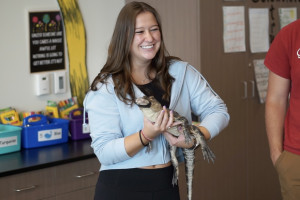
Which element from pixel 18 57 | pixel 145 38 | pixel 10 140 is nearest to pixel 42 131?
pixel 10 140

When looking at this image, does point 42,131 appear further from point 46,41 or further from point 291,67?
point 291,67

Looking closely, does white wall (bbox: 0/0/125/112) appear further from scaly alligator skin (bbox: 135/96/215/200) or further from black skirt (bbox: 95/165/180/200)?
scaly alligator skin (bbox: 135/96/215/200)

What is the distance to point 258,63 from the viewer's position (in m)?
3.69

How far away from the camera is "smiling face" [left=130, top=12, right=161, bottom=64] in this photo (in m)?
1.86

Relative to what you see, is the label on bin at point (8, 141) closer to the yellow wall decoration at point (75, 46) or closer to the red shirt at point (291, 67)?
the yellow wall decoration at point (75, 46)

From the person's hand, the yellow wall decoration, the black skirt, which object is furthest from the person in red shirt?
the yellow wall decoration

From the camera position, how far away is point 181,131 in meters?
1.78

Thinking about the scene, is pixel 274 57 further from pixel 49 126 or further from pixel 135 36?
pixel 49 126

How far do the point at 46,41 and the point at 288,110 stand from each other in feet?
5.90

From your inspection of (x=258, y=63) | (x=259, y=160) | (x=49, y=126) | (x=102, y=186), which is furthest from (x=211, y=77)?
(x=102, y=186)

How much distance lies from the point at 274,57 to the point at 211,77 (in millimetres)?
1251

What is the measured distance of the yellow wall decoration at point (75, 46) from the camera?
3365mm

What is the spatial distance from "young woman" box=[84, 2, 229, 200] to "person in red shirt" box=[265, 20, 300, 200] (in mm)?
353

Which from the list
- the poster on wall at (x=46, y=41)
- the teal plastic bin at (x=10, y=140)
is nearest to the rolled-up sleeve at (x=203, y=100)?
the teal plastic bin at (x=10, y=140)
